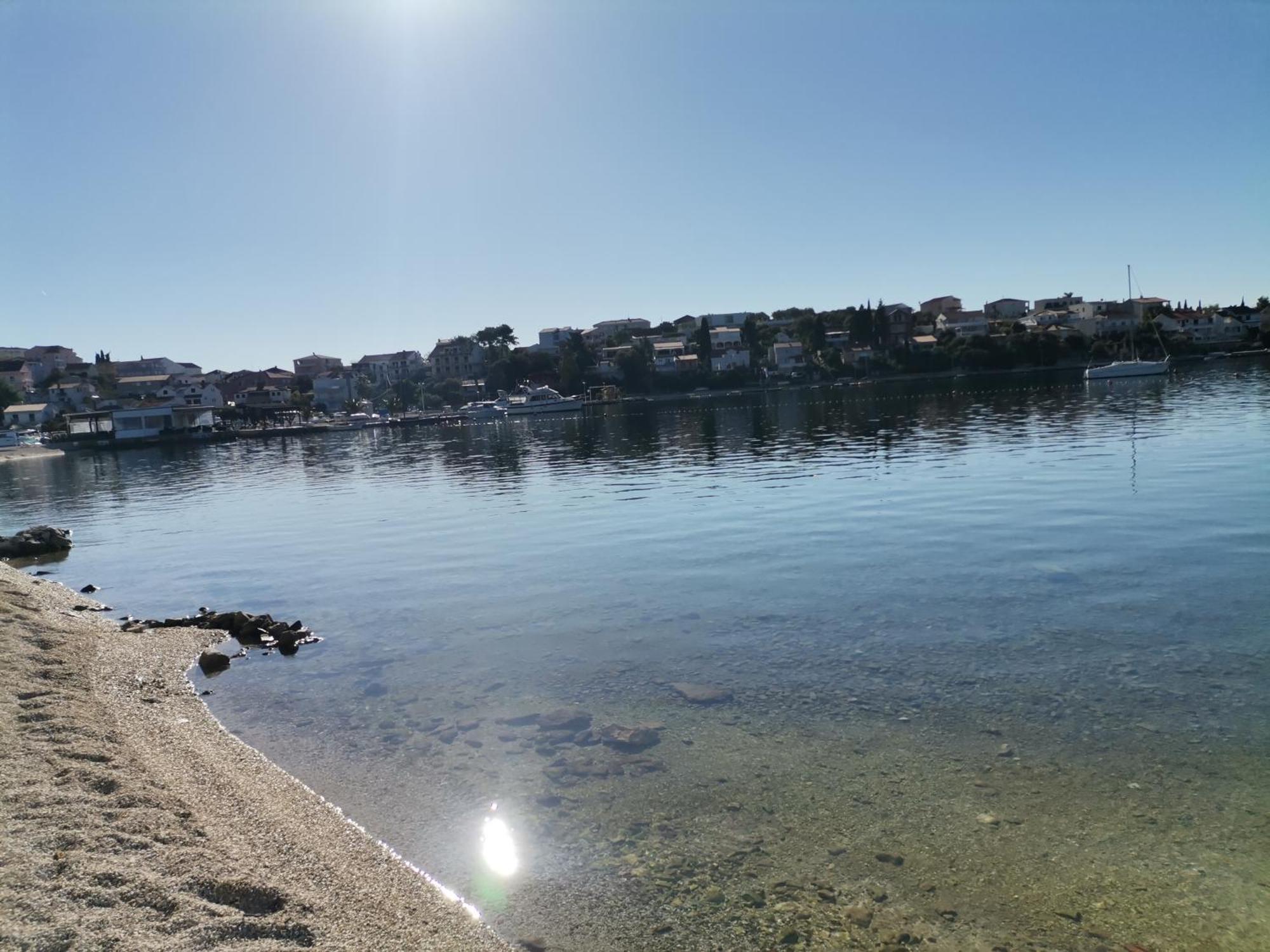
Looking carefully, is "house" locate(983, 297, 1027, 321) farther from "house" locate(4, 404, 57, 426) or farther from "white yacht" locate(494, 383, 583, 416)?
"house" locate(4, 404, 57, 426)

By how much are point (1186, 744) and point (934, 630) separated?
4.61m

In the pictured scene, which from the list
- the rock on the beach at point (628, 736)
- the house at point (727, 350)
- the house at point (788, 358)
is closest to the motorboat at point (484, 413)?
the house at point (727, 350)

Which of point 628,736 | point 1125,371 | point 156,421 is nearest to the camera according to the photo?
point 628,736

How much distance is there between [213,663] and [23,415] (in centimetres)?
15063

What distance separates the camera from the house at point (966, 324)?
152875 millimetres

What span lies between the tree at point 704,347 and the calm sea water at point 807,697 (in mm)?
122912

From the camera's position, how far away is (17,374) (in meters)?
157

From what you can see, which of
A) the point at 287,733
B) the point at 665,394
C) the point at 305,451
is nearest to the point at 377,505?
the point at 287,733

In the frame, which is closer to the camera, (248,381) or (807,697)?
(807,697)

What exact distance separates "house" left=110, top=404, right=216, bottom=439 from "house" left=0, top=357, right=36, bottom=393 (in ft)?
148

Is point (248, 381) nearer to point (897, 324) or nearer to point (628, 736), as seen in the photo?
point (897, 324)

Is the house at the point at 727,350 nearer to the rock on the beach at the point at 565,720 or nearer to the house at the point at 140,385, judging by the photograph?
the house at the point at 140,385

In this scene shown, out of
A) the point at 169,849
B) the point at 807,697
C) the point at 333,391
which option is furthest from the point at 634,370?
the point at 169,849

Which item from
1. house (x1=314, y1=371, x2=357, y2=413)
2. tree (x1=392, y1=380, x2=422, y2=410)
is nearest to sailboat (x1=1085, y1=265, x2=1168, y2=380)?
tree (x1=392, y1=380, x2=422, y2=410)
